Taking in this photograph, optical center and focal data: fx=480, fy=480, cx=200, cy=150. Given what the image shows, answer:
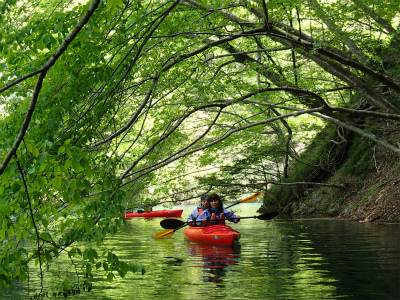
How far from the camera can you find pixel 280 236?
11945 millimetres

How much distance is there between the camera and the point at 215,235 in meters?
10.9

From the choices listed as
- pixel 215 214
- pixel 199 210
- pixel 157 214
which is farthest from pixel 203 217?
pixel 157 214

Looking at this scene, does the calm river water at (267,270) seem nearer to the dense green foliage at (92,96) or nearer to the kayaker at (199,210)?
the dense green foliage at (92,96)

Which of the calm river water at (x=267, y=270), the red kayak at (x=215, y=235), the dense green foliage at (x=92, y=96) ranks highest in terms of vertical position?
the dense green foliage at (x=92, y=96)

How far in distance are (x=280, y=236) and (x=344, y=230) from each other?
1.57 meters

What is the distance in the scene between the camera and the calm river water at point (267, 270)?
17.7 ft

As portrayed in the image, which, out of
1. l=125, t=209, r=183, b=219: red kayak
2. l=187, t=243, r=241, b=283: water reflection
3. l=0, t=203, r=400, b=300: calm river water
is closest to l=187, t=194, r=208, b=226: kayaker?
l=0, t=203, r=400, b=300: calm river water

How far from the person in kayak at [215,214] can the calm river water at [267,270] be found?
69 centimetres

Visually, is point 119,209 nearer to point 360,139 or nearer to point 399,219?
point 399,219

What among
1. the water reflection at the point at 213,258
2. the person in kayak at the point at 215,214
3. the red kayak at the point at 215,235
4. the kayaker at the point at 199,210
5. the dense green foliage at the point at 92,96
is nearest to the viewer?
the dense green foliage at the point at 92,96

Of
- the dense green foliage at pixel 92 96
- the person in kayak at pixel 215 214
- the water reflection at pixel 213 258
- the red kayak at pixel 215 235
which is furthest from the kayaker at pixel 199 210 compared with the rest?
the water reflection at pixel 213 258

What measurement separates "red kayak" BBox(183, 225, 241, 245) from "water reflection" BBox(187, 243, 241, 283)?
0.44ft

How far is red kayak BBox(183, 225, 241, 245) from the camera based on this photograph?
10.5 meters

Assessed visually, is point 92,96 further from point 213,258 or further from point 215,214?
point 215,214
